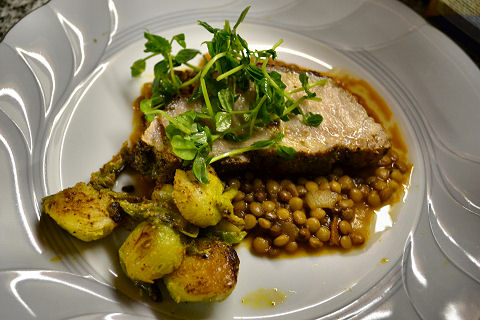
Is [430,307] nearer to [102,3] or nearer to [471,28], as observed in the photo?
[471,28]

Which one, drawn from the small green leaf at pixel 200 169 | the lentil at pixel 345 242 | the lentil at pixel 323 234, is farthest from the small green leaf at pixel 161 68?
the lentil at pixel 345 242

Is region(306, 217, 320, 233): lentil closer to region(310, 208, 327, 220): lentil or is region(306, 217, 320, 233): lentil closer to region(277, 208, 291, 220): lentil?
region(310, 208, 327, 220): lentil

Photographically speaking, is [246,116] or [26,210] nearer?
[26,210]

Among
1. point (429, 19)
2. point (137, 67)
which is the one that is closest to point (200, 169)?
point (137, 67)

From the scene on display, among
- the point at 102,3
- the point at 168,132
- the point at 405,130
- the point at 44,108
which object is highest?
the point at 102,3

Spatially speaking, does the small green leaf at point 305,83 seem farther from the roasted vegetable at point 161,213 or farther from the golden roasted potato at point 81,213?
the golden roasted potato at point 81,213

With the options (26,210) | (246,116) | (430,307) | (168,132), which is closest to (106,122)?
(168,132)

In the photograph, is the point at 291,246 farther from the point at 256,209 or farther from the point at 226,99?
the point at 226,99
